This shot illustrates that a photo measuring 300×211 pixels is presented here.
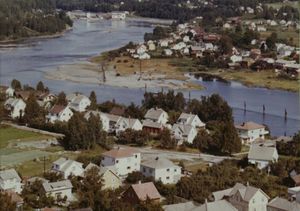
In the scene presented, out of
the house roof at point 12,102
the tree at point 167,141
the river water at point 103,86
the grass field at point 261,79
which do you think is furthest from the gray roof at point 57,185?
the grass field at point 261,79

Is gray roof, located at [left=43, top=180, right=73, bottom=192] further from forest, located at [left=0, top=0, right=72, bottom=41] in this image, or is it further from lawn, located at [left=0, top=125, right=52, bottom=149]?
Answer: forest, located at [left=0, top=0, right=72, bottom=41]

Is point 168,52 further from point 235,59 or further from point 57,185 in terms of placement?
point 57,185

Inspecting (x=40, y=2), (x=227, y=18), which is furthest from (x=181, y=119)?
(x=40, y=2)

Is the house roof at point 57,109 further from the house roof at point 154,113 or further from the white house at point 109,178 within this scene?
the white house at point 109,178

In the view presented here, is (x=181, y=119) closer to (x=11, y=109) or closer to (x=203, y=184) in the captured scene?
(x=11, y=109)

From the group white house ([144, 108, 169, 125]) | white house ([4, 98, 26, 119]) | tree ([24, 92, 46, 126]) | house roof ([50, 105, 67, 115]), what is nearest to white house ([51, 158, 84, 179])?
tree ([24, 92, 46, 126])
